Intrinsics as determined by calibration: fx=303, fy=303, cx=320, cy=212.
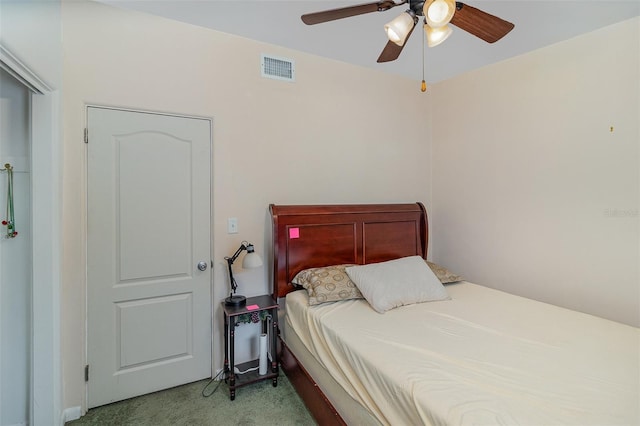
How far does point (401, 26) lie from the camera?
1394 millimetres

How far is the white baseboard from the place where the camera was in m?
1.92

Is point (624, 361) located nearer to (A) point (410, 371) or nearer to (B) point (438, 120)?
(A) point (410, 371)

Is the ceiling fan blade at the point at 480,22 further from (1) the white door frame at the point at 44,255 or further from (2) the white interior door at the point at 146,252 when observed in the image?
(1) the white door frame at the point at 44,255

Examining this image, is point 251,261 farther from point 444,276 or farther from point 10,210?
point 444,276

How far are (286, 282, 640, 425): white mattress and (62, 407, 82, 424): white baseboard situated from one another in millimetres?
1475

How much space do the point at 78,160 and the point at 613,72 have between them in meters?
3.61

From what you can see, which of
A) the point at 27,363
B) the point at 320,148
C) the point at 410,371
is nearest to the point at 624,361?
the point at 410,371

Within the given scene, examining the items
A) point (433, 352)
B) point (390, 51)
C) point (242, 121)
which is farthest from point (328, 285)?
point (390, 51)

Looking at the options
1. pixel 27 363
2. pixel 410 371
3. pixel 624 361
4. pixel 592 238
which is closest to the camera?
pixel 410 371

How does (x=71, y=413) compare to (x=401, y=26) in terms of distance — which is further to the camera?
(x=71, y=413)

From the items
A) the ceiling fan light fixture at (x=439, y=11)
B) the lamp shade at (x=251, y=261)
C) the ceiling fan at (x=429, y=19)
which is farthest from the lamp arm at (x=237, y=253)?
the ceiling fan light fixture at (x=439, y=11)

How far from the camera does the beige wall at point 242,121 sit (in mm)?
1965

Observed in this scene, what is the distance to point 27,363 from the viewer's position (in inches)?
71.0

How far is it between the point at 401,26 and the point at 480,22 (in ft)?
1.40
